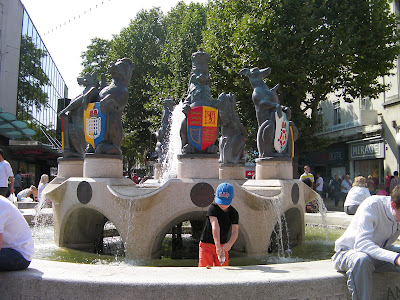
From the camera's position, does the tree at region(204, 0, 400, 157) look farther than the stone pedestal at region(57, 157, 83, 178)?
Yes

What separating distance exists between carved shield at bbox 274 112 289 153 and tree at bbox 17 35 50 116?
75.6 ft

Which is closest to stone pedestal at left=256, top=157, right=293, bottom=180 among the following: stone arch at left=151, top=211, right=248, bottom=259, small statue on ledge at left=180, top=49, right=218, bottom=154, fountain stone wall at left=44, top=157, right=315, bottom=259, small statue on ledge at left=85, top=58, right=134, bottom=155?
fountain stone wall at left=44, top=157, right=315, bottom=259

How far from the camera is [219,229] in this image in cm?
422

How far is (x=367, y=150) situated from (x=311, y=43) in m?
10.1

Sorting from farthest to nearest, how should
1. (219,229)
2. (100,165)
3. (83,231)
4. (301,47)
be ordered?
(301,47) → (83,231) → (100,165) → (219,229)

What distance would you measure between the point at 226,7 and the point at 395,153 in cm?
1223

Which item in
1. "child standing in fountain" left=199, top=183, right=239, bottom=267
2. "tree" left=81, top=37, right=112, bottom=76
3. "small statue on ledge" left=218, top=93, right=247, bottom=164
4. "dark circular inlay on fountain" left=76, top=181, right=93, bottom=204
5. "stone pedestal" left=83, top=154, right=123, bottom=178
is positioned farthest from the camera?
"tree" left=81, top=37, right=112, bottom=76

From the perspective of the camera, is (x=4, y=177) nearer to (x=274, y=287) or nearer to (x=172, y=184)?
(x=172, y=184)

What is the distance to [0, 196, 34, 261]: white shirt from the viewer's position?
350 cm

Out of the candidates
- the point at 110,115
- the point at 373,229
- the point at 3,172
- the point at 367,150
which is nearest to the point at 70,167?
the point at 3,172

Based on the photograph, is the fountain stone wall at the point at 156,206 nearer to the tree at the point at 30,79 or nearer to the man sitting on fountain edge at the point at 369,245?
the man sitting on fountain edge at the point at 369,245

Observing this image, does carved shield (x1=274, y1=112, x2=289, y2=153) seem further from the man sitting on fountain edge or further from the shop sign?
the shop sign

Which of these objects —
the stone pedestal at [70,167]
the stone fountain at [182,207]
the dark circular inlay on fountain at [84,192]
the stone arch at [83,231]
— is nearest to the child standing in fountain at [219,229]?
the stone fountain at [182,207]

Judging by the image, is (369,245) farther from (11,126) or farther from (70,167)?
(11,126)
